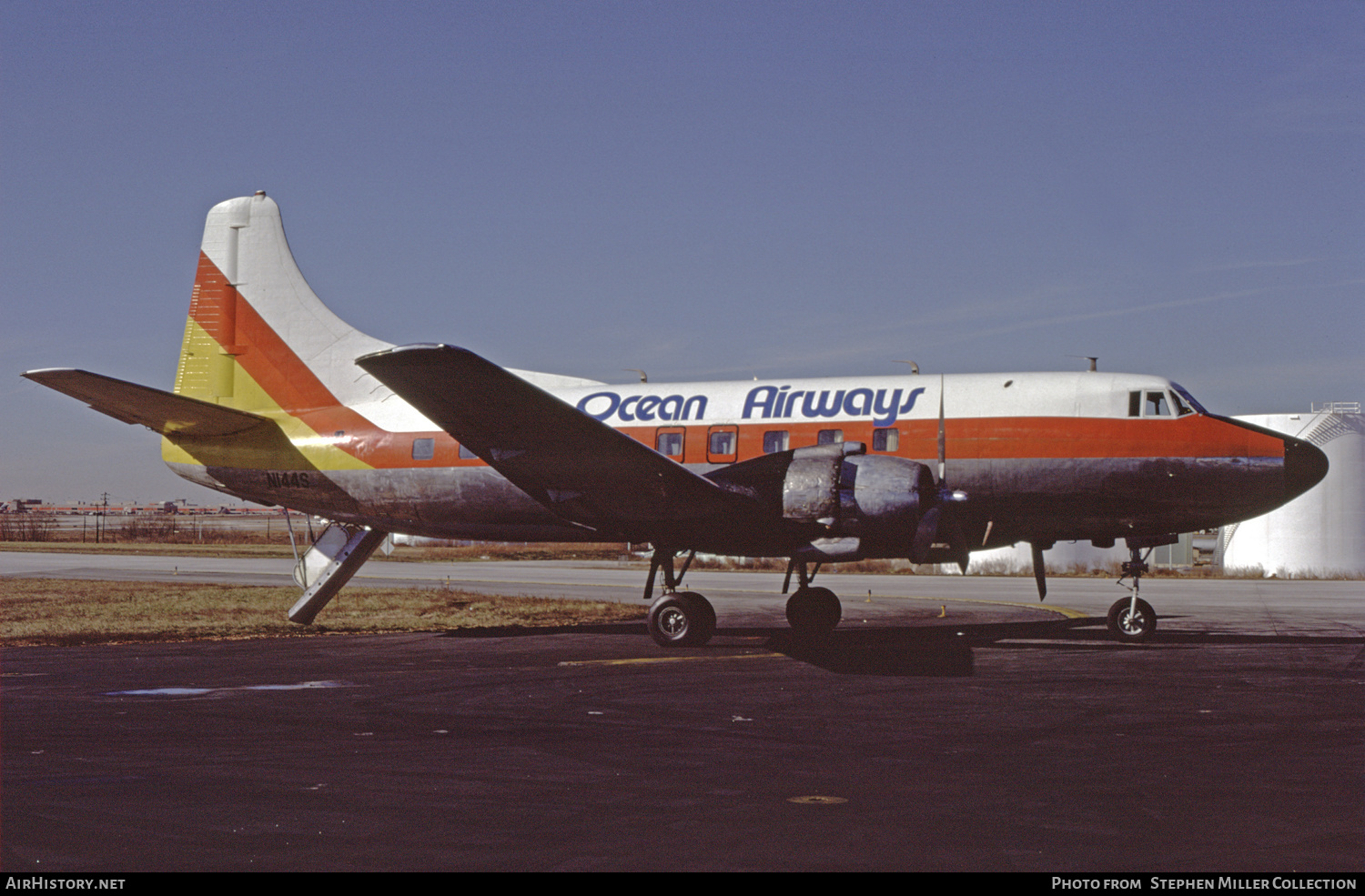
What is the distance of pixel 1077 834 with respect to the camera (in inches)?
285

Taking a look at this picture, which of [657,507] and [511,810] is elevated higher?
[657,507]

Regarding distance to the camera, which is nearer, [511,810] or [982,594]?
[511,810]

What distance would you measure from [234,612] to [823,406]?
49.6 feet

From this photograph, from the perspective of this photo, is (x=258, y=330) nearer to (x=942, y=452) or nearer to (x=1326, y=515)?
(x=942, y=452)

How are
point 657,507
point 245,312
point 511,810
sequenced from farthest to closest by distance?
point 245,312 → point 657,507 → point 511,810

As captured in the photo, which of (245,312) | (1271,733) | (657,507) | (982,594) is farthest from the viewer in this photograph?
(982,594)

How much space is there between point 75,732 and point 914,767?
7.73 metres

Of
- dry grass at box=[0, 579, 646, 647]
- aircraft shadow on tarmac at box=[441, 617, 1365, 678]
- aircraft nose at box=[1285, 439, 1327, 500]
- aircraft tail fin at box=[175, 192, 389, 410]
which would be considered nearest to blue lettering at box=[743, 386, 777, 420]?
aircraft shadow on tarmac at box=[441, 617, 1365, 678]

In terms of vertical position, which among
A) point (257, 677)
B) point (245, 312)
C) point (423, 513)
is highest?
point (245, 312)

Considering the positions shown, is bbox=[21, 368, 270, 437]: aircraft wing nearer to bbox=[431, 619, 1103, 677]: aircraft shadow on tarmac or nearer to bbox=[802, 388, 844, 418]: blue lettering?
bbox=[431, 619, 1103, 677]: aircraft shadow on tarmac

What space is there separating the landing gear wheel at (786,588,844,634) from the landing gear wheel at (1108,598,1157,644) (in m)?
4.72
